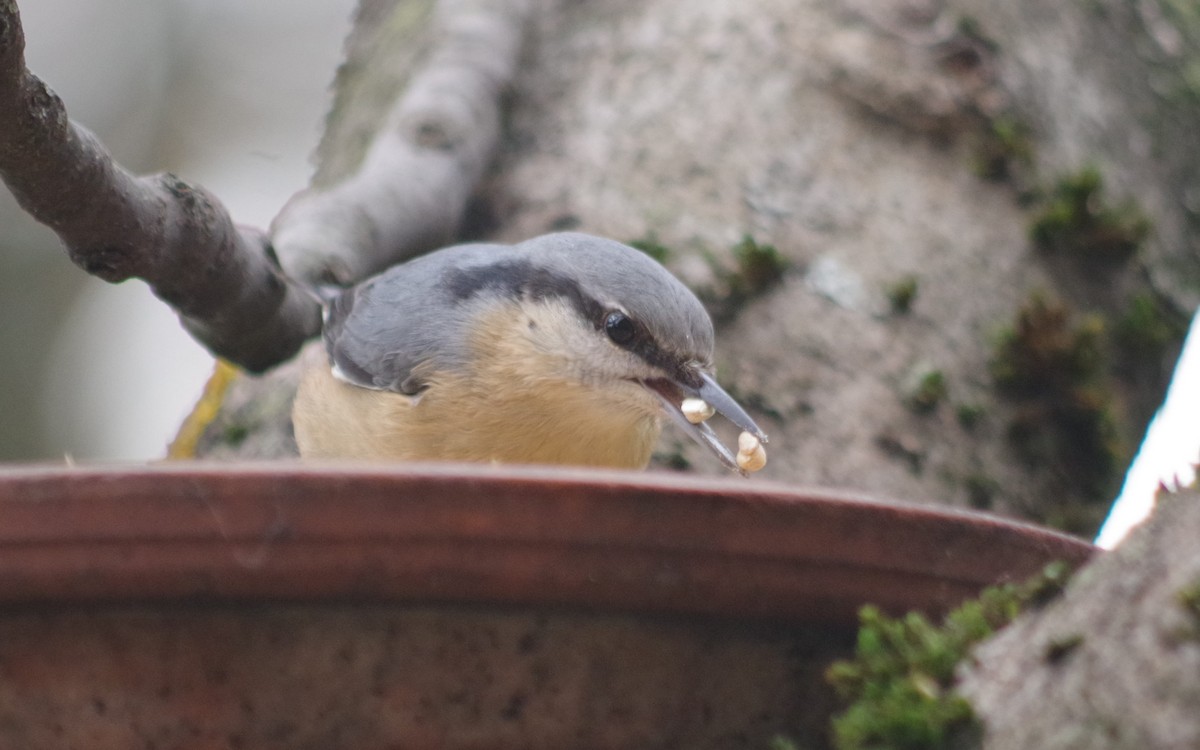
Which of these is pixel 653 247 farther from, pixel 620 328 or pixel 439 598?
pixel 439 598

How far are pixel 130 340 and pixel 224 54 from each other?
194cm

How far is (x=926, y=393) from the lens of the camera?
2492 millimetres

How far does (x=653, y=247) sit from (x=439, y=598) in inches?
64.3

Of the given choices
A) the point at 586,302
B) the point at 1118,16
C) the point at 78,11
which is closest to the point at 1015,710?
the point at 586,302

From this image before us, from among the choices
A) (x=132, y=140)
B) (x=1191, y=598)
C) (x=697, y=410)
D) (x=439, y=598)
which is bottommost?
(x=132, y=140)

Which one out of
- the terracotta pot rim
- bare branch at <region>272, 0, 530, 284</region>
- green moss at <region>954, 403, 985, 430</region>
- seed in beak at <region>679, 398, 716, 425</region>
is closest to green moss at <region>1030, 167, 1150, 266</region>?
green moss at <region>954, 403, 985, 430</region>

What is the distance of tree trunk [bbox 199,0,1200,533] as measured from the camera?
2518 millimetres

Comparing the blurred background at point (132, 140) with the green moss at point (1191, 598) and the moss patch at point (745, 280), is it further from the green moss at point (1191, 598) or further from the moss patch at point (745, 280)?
the green moss at point (1191, 598)

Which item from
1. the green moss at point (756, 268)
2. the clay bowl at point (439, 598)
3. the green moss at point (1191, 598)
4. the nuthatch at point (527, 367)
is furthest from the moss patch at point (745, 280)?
the green moss at point (1191, 598)

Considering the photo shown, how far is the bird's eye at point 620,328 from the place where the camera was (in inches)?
96.7

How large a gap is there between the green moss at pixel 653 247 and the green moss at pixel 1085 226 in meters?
0.81

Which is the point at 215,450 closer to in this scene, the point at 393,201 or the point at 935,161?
the point at 393,201

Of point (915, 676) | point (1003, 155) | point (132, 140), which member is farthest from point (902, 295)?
point (132, 140)

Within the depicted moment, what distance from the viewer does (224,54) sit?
25.1ft
